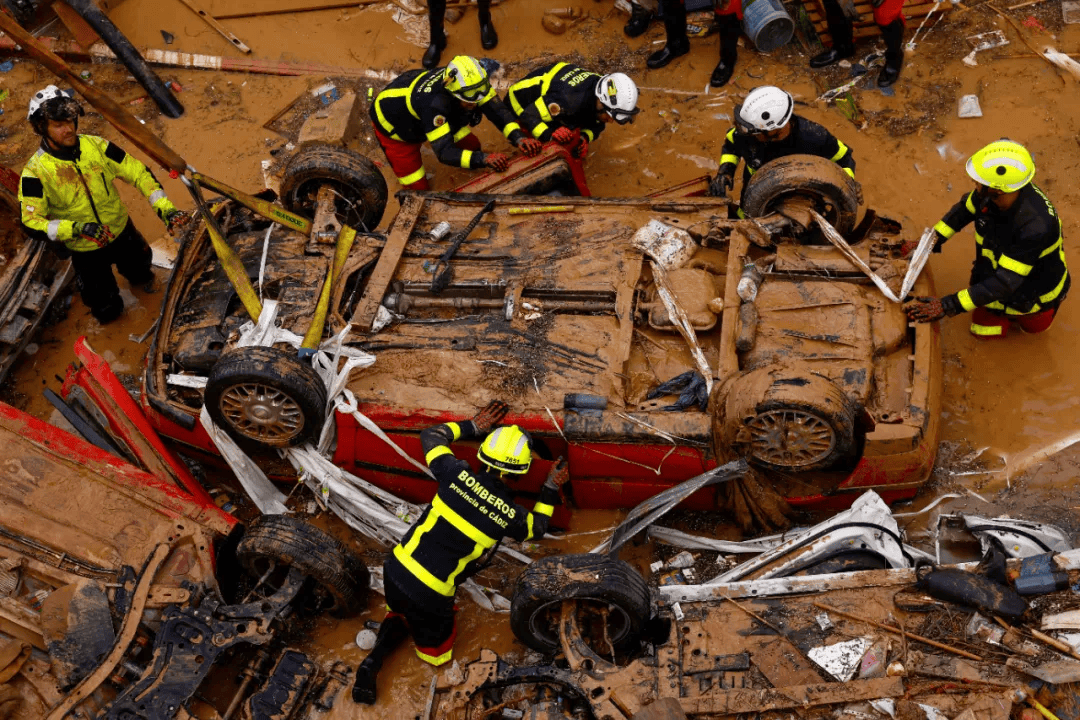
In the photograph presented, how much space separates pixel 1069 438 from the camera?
646 centimetres

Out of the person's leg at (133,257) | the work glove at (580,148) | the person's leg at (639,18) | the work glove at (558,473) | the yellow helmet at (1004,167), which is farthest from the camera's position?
the person's leg at (639,18)

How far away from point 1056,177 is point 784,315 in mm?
3497

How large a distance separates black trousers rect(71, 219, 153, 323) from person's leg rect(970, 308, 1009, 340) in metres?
6.47

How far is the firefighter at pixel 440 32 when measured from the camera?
30.1 ft

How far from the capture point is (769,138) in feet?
22.8

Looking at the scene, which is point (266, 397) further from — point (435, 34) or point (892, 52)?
point (892, 52)

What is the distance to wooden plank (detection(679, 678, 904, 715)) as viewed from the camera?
14.5 ft

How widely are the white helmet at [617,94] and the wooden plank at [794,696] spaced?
15.4 ft

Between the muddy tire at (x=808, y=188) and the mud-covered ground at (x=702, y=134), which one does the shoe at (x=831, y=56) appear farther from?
the muddy tire at (x=808, y=188)

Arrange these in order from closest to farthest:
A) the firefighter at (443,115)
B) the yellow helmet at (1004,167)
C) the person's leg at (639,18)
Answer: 1. the yellow helmet at (1004,167)
2. the firefighter at (443,115)
3. the person's leg at (639,18)

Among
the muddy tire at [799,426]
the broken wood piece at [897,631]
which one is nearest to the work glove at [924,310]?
the muddy tire at [799,426]

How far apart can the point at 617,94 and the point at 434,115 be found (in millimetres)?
1456

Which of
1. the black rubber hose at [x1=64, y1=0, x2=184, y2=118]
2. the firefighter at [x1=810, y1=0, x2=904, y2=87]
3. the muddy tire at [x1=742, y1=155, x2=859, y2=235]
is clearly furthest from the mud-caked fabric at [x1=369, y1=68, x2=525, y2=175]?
the firefighter at [x1=810, y1=0, x2=904, y2=87]

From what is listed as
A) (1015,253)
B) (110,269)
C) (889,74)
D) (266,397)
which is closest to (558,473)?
(266,397)
